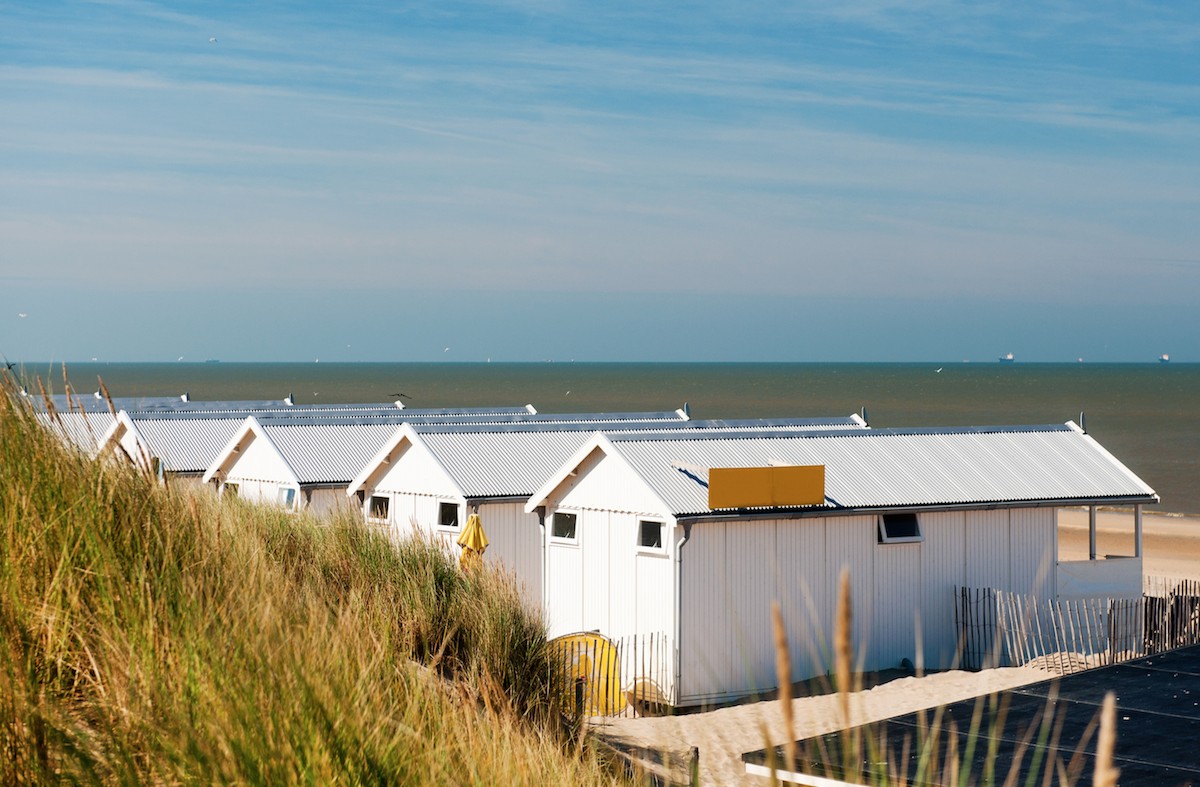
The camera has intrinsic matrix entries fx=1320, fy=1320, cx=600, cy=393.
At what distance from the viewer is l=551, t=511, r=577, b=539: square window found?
2039cm

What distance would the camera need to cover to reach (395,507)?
23422 mm

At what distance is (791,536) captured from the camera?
1881 cm

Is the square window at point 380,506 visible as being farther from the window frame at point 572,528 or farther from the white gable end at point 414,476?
the window frame at point 572,528

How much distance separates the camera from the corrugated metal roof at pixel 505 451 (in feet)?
72.4

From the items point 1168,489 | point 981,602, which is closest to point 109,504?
point 981,602

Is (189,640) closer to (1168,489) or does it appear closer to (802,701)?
(802,701)

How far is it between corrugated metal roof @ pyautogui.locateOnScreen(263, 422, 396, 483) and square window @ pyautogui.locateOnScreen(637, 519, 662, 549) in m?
8.20

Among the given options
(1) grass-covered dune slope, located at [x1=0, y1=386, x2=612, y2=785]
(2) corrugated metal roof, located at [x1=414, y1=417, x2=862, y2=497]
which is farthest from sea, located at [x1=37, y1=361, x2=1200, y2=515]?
(1) grass-covered dune slope, located at [x1=0, y1=386, x2=612, y2=785]

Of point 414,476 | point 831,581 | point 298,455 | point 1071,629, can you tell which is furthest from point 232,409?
point 1071,629

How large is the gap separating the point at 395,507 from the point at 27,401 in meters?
17.5

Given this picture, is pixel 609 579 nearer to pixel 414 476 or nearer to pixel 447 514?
pixel 447 514

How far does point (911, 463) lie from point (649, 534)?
5.03 meters

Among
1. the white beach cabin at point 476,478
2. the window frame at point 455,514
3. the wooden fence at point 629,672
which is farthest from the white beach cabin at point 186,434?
the wooden fence at point 629,672

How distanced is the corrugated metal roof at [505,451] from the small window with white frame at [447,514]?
639mm
